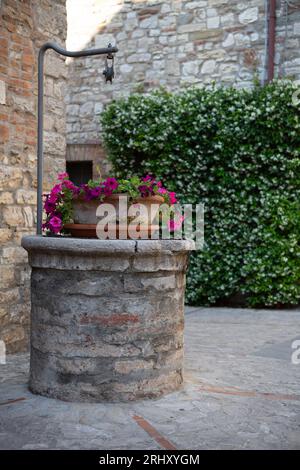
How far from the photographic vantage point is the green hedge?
23.8ft

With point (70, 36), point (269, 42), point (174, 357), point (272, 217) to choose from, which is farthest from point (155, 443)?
point (70, 36)

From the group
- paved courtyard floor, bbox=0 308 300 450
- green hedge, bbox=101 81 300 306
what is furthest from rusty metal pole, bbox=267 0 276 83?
paved courtyard floor, bbox=0 308 300 450

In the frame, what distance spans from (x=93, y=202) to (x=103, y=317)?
70 cm

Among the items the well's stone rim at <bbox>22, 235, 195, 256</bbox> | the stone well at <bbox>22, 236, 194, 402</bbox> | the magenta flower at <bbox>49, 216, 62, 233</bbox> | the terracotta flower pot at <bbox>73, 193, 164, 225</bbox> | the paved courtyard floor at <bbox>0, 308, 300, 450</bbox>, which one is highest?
the terracotta flower pot at <bbox>73, 193, 164, 225</bbox>

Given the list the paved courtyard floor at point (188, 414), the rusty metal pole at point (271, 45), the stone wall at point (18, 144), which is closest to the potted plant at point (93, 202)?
the paved courtyard floor at point (188, 414)

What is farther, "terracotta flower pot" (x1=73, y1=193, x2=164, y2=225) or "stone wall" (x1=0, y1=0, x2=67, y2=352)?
"stone wall" (x1=0, y1=0, x2=67, y2=352)

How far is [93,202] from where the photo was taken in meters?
3.57

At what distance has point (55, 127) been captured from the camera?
5.29 metres

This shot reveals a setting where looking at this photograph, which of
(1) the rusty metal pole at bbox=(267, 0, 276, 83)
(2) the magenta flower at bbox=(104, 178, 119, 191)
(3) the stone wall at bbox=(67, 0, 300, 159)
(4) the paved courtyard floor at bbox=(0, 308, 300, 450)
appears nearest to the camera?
(4) the paved courtyard floor at bbox=(0, 308, 300, 450)

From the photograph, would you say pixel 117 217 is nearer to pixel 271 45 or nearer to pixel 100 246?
pixel 100 246

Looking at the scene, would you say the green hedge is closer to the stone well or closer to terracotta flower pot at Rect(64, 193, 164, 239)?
terracotta flower pot at Rect(64, 193, 164, 239)

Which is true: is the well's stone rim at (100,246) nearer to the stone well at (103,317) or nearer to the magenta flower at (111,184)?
the stone well at (103,317)

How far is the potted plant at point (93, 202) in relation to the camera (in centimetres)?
353

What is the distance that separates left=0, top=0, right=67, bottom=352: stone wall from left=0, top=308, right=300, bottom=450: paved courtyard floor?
0.42 m
